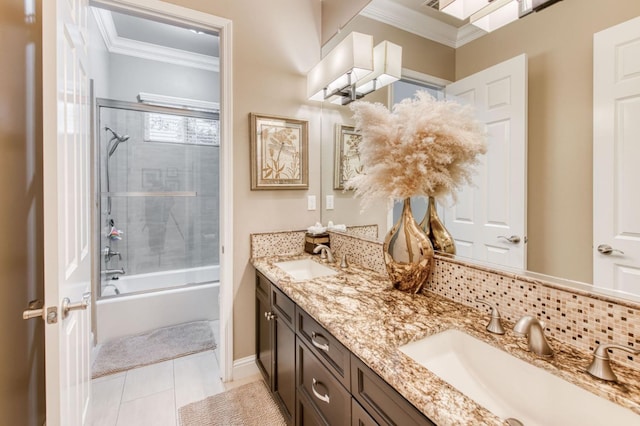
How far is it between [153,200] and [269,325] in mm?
2423

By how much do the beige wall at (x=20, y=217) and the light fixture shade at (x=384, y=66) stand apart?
1617 millimetres

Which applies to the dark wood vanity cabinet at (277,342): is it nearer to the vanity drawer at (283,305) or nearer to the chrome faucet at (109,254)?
the vanity drawer at (283,305)

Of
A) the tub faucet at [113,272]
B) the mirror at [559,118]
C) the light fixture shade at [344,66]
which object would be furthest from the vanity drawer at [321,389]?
the tub faucet at [113,272]

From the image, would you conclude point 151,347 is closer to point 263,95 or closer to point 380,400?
point 263,95

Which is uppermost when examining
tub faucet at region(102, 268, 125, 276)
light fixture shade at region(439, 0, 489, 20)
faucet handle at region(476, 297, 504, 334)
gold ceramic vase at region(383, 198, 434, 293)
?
light fixture shade at region(439, 0, 489, 20)

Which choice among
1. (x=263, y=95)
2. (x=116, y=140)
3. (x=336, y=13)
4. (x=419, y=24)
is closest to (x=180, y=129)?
(x=116, y=140)

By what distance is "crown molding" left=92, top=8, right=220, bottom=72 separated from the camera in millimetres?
2760

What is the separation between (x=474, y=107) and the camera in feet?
3.90

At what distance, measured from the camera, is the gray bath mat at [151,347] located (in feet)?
7.27

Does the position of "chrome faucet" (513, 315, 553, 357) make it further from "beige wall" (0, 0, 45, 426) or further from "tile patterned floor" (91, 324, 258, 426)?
"tile patterned floor" (91, 324, 258, 426)

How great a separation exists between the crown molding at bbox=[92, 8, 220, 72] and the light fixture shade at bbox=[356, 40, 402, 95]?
2223 mm

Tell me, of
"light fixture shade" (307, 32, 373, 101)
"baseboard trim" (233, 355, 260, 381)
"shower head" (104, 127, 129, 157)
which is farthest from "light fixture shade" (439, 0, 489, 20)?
"shower head" (104, 127, 129, 157)

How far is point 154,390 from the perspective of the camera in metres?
1.95

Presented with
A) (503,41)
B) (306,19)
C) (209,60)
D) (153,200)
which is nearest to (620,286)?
(503,41)
